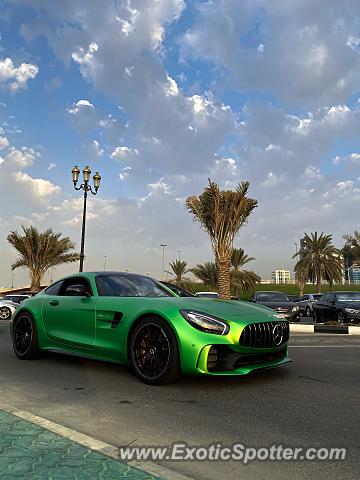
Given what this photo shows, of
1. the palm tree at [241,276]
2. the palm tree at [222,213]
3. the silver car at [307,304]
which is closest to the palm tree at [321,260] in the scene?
the palm tree at [241,276]

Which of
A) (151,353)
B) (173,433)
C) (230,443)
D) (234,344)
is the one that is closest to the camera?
(230,443)

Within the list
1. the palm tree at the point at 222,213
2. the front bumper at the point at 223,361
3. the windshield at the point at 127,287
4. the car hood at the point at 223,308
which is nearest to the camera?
the front bumper at the point at 223,361

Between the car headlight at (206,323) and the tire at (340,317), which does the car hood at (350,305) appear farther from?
the car headlight at (206,323)

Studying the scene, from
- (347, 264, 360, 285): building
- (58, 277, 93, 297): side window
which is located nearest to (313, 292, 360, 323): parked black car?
(58, 277, 93, 297): side window

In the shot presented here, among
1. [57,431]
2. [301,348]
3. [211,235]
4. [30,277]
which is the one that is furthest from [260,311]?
[30,277]

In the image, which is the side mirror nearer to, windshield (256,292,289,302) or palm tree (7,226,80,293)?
windshield (256,292,289,302)

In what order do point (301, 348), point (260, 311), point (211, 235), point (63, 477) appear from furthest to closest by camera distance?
point (211, 235)
point (301, 348)
point (260, 311)
point (63, 477)

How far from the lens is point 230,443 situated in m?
3.41

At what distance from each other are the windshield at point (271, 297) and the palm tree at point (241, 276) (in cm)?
2344

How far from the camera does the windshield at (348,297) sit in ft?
56.6

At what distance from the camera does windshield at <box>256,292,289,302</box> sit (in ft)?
59.6

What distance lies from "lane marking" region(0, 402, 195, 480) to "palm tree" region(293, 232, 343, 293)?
44787mm

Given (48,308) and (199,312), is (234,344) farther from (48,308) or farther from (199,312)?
(48,308)

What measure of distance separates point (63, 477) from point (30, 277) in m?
36.0
